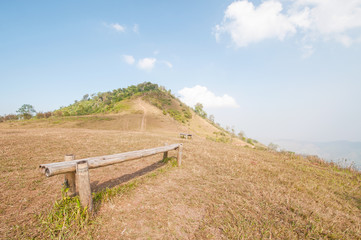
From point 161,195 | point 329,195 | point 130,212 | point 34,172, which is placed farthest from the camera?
point 34,172

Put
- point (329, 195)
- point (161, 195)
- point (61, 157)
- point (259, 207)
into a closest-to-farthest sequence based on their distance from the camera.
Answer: point (259, 207) < point (161, 195) < point (329, 195) < point (61, 157)

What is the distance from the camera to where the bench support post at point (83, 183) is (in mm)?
2799

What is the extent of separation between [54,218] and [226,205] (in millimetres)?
3733

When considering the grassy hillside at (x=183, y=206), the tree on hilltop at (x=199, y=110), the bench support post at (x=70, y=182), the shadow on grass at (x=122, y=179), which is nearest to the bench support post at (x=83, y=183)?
the grassy hillside at (x=183, y=206)

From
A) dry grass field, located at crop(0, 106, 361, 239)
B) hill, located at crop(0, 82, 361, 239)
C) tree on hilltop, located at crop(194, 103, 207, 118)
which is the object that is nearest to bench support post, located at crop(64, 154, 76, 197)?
hill, located at crop(0, 82, 361, 239)

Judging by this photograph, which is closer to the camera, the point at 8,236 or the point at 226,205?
the point at 8,236

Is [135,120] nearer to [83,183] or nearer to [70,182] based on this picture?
[70,182]

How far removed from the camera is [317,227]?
116 inches

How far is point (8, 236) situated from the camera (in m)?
2.41

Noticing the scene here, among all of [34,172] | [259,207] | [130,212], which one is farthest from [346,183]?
[34,172]

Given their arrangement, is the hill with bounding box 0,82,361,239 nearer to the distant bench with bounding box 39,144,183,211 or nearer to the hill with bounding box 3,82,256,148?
the distant bench with bounding box 39,144,183,211

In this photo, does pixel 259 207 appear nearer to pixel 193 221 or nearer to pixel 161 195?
pixel 193 221

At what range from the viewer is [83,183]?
2855 millimetres

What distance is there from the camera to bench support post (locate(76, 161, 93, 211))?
280 cm
